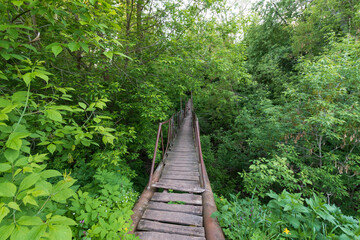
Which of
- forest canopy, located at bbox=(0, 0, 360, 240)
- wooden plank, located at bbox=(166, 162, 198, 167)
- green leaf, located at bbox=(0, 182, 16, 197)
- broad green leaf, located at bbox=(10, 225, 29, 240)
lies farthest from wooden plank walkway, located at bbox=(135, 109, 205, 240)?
green leaf, located at bbox=(0, 182, 16, 197)

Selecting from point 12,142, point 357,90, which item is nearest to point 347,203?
point 357,90

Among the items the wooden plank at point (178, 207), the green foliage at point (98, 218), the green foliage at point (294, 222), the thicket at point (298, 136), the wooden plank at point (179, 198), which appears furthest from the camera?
the wooden plank at point (179, 198)

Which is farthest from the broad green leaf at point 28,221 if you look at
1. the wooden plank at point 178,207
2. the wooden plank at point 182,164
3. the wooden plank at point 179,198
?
the wooden plank at point 182,164

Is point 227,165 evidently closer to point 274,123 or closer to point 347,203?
point 274,123

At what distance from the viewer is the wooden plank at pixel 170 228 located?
1.82m

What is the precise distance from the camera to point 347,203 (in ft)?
12.8

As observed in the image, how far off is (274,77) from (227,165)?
612cm

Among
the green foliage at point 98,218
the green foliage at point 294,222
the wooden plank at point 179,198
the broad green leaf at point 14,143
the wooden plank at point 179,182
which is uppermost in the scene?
the broad green leaf at point 14,143

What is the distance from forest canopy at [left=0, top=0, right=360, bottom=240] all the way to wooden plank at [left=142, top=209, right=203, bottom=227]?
12.9 inches

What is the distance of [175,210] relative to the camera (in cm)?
220

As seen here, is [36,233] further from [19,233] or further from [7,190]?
[7,190]

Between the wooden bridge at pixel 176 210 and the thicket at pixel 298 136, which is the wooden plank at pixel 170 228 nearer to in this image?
the wooden bridge at pixel 176 210

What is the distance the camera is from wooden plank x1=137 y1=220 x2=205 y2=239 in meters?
1.82

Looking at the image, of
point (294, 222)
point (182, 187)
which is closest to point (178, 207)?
point (182, 187)
